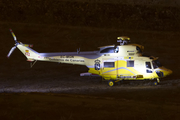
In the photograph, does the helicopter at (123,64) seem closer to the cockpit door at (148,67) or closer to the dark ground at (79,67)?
the cockpit door at (148,67)

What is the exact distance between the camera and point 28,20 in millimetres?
39906

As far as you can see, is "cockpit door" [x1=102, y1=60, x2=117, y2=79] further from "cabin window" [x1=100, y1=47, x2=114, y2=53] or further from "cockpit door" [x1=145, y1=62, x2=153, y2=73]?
"cockpit door" [x1=145, y1=62, x2=153, y2=73]

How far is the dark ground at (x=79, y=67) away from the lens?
12383 millimetres

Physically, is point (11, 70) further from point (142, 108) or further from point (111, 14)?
point (111, 14)

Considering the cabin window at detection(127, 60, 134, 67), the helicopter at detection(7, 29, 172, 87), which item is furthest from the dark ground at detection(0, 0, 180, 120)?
the cabin window at detection(127, 60, 134, 67)

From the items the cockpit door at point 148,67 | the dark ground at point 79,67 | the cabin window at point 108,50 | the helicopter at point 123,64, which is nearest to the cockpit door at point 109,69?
the helicopter at point 123,64

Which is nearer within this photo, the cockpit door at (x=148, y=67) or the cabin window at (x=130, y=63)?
the cockpit door at (x=148, y=67)

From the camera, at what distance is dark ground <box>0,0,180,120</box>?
12.4 meters

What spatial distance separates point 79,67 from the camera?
23.9 m

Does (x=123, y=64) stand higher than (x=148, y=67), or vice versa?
(x=123, y=64)

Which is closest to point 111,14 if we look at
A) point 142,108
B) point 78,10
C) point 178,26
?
point 78,10

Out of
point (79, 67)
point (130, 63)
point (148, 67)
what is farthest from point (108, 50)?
point (79, 67)

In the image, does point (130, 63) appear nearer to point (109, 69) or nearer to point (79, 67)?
point (109, 69)

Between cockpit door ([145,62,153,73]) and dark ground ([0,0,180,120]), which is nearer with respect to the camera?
dark ground ([0,0,180,120])
